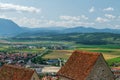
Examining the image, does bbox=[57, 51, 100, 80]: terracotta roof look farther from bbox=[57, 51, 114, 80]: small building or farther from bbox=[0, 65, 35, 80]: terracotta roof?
bbox=[0, 65, 35, 80]: terracotta roof

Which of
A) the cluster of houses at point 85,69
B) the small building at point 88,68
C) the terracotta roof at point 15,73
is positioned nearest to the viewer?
the small building at point 88,68

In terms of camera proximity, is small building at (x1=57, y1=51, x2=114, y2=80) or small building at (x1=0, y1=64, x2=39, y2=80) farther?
small building at (x1=0, y1=64, x2=39, y2=80)

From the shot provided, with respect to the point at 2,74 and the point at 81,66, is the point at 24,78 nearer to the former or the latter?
the point at 2,74

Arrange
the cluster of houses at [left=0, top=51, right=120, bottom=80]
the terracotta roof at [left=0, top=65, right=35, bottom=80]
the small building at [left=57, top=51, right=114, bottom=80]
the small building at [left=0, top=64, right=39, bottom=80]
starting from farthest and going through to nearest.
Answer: the terracotta roof at [left=0, top=65, right=35, bottom=80], the small building at [left=0, top=64, right=39, bottom=80], the cluster of houses at [left=0, top=51, right=120, bottom=80], the small building at [left=57, top=51, right=114, bottom=80]

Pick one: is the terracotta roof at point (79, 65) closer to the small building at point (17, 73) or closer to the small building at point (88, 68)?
the small building at point (88, 68)

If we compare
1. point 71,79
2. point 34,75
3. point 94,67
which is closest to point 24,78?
point 34,75

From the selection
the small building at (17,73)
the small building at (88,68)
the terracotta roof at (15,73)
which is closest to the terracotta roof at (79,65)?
the small building at (88,68)

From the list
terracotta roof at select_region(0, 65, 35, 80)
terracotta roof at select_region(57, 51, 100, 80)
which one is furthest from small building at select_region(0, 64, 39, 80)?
terracotta roof at select_region(57, 51, 100, 80)
